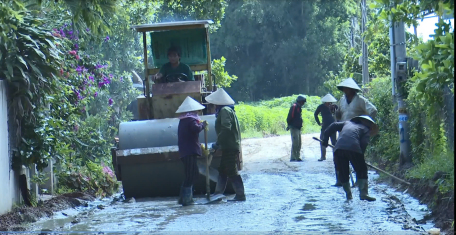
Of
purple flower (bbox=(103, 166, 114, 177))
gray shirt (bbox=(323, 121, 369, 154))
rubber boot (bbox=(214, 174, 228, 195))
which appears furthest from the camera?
purple flower (bbox=(103, 166, 114, 177))

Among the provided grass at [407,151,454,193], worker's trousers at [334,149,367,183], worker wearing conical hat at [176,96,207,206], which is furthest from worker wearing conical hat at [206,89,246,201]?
grass at [407,151,454,193]

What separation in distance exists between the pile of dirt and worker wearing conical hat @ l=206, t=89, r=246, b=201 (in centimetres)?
244

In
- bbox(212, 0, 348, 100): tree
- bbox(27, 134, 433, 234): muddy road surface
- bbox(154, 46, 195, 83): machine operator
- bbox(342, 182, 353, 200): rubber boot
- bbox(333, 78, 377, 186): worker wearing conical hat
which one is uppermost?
bbox(212, 0, 348, 100): tree

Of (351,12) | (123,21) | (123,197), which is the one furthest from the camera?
(351,12)

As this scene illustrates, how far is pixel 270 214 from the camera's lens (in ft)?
32.1

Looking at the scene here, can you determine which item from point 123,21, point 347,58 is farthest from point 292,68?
point 123,21

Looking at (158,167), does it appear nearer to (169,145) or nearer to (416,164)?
(169,145)

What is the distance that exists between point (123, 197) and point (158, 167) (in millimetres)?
1537

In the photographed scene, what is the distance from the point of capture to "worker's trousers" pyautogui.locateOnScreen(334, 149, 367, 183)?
1095 cm

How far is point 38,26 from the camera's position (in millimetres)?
11375

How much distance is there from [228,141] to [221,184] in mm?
795

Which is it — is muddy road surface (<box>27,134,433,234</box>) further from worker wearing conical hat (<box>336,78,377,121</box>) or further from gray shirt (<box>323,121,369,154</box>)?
worker wearing conical hat (<box>336,78,377,121</box>)

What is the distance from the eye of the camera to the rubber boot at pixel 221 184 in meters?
11.8

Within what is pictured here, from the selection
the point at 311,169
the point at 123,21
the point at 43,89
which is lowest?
the point at 311,169
